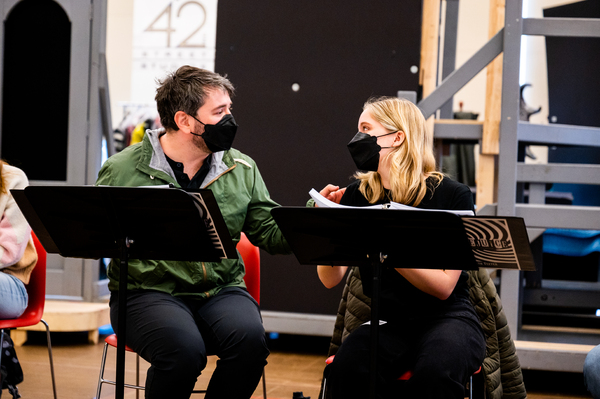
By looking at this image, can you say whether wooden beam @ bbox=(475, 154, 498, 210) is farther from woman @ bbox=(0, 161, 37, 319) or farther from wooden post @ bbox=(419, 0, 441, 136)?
woman @ bbox=(0, 161, 37, 319)

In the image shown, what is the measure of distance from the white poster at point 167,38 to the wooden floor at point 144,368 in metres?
3.57

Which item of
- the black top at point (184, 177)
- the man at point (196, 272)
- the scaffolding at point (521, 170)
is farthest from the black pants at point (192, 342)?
the scaffolding at point (521, 170)

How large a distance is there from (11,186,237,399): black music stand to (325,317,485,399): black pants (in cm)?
51

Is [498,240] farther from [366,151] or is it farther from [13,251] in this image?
[13,251]

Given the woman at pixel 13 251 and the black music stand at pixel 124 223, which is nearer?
the black music stand at pixel 124 223

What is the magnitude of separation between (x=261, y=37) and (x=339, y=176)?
3.21 ft

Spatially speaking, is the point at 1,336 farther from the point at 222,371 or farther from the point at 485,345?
the point at 485,345

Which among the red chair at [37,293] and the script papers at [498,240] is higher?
the script papers at [498,240]

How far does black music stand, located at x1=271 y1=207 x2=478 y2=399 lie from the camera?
59.2 inches

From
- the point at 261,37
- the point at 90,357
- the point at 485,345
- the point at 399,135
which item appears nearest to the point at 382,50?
the point at 261,37

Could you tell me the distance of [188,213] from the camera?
1645 mm

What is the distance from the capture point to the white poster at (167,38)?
679 centimetres

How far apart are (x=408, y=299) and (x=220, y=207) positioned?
710 millimetres

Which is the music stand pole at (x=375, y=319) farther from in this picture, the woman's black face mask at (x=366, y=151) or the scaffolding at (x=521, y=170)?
the scaffolding at (x=521, y=170)
